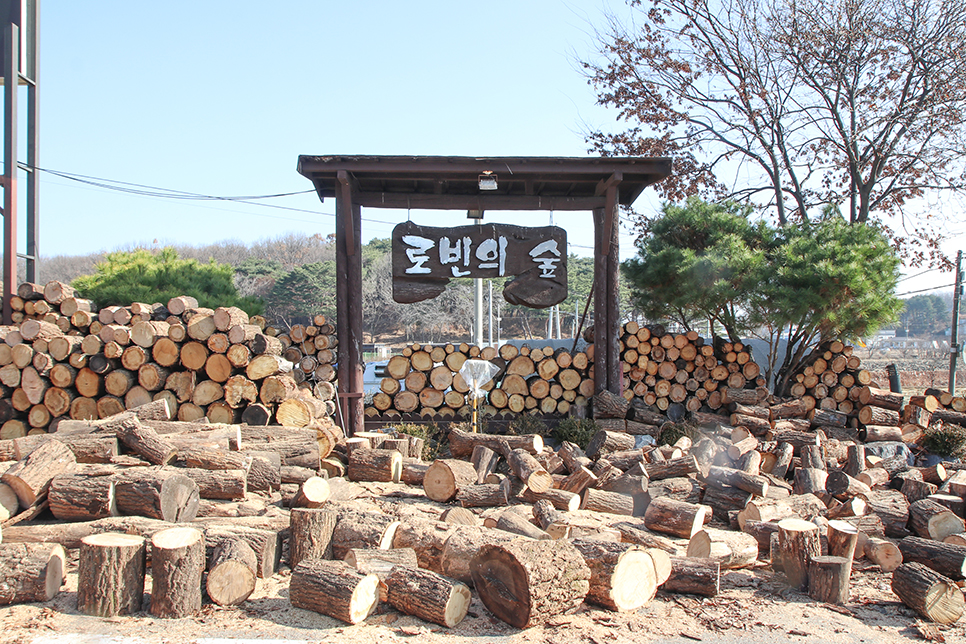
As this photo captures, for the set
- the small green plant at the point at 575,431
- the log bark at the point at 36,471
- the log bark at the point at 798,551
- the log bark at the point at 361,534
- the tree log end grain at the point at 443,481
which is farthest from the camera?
the small green plant at the point at 575,431

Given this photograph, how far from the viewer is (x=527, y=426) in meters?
9.95

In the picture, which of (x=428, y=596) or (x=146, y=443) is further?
(x=146, y=443)

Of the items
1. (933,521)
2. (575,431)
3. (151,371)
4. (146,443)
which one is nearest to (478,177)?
(575,431)

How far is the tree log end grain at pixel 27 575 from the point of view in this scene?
4148mm

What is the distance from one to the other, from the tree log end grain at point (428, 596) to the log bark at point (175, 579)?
1206 millimetres

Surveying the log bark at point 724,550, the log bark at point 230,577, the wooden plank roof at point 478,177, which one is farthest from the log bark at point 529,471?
the wooden plank roof at point 478,177

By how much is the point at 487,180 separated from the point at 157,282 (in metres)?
6.92

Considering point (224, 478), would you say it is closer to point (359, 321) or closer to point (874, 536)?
point (359, 321)

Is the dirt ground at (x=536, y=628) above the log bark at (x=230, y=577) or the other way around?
the other way around

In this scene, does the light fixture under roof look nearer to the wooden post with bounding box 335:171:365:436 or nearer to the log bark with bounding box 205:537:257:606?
the wooden post with bounding box 335:171:365:436

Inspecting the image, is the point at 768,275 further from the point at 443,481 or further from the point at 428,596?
the point at 428,596

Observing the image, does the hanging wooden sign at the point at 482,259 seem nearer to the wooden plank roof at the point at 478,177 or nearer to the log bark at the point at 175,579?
the wooden plank roof at the point at 478,177

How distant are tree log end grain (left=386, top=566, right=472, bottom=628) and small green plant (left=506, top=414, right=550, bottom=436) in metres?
5.50

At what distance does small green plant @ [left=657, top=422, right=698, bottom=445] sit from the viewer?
9836 millimetres
